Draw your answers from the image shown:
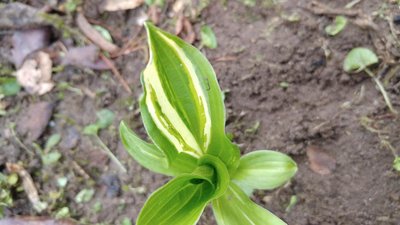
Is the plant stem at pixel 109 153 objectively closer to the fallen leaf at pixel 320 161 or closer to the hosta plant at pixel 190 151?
the hosta plant at pixel 190 151

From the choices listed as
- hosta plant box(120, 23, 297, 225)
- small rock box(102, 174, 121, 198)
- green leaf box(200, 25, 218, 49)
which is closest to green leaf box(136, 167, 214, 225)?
hosta plant box(120, 23, 297, 225)

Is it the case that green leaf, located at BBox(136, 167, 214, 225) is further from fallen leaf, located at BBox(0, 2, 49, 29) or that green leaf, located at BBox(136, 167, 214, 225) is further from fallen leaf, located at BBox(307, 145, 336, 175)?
fallen leaf, located at BBox(0, 2, 49, 29)

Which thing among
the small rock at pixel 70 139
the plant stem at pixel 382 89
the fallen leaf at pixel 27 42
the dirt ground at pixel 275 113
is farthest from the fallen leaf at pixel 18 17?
the plant stem at pixel 382 89

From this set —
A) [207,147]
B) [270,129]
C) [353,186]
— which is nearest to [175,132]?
[207,147]

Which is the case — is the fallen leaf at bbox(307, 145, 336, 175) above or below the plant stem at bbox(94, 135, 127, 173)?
above

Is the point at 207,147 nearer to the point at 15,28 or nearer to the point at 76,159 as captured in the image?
the point at 76,159
